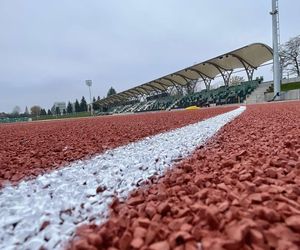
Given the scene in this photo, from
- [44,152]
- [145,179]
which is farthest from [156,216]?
[44,152]

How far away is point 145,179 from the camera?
81.1 inches

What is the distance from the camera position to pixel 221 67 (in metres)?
43.0

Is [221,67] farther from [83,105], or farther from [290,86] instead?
[83,105]

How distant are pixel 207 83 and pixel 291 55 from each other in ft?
43.0

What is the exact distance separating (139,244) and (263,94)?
39654 millimetres

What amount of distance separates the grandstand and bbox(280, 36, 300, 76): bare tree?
8283 millimetres

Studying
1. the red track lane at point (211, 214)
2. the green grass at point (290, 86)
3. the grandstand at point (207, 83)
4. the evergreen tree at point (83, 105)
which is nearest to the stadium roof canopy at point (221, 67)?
the grandstand at point (207, 83)

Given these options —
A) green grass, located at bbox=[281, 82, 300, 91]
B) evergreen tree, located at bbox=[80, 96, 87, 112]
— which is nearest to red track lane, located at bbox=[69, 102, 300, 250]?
green grass, located at bbox=[281, 82, 300, 91]

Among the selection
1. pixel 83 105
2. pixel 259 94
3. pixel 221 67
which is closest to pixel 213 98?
pixel 221 67

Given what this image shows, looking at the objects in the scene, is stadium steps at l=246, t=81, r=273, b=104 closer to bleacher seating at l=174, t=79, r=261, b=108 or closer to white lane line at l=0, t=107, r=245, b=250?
bleacher seating at l=174, t=79, r=261, b=108

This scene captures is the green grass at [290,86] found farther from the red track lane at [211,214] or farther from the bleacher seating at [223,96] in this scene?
the red track lane at [211,214]

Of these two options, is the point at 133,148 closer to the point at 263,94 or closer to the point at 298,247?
the point at 298,247

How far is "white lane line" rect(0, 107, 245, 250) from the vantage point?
1270 mm

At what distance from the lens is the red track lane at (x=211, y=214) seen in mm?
1018
